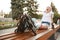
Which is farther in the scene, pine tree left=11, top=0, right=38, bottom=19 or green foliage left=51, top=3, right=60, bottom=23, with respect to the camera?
green foliage left=51, top=3, right=60, bottom=23

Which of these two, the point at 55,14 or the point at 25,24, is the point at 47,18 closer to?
the point at 55,14

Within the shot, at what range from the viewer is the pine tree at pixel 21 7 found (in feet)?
4.79

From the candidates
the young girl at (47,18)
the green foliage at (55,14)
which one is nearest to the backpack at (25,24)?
the young girl at (47,18)

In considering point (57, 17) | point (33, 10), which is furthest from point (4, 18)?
point (57, 17)

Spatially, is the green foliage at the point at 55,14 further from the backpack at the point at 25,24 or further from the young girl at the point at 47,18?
the backpack at the point at 25,24

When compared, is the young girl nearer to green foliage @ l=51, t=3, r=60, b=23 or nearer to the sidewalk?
green foliage @ l=51, t=3, r=60, b=23

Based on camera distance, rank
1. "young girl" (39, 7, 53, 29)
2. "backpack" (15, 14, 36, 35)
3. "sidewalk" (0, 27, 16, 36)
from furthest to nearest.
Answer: "young girl" (39, 7, 53, 29) < "backpack" (15, 14, 36, 35) < "sidewalk" (0, 27, 16, 36)

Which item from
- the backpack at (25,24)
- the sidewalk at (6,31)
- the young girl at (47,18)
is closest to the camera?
the sidewalk at (6,31)

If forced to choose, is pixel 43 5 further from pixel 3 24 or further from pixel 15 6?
pixel 3 24

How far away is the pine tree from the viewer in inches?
57.5

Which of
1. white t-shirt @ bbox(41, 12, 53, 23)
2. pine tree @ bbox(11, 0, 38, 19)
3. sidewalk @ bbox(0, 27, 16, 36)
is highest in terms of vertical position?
pine tree @ bbox(11, 0, 38, 19)

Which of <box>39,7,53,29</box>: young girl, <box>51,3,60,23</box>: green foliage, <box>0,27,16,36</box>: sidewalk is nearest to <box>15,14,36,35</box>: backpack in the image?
<box>0,27,16,36</box>: sidewalk

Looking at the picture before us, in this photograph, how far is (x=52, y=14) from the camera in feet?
6.30

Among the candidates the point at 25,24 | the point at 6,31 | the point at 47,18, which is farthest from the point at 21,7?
the point at 47,18
